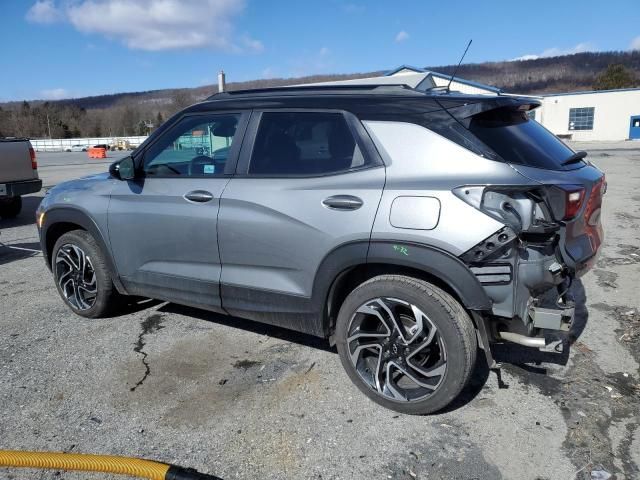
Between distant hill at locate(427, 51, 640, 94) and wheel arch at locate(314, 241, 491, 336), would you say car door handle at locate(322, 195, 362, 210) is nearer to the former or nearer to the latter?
wheel arch at locate(314, 241, 491, 336)

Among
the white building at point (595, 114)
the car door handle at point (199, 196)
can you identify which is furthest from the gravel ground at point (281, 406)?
the white building at point (595, 114)

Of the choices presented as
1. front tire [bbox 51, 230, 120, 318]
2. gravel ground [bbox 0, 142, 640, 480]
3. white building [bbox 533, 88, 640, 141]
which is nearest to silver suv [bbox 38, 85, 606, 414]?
gravel ground [bbox 0, 142, 640, 480]

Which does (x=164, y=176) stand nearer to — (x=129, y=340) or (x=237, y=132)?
(x=237, y=132)

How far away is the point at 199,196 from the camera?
3.54m

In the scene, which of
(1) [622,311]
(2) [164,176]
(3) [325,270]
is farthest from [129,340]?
(1) [622,311]

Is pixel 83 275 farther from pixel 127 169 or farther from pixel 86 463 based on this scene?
pixel 86 463

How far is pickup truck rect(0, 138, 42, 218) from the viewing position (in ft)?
28.6

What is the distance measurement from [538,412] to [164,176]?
2909 mm

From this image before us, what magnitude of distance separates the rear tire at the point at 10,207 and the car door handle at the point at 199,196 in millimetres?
7787

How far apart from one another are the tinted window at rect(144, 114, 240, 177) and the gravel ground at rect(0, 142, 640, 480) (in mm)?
1330

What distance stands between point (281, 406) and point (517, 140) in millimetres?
2058

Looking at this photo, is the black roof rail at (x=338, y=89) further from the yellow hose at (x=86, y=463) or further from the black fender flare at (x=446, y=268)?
the yellow hose at (x=86, y=463)

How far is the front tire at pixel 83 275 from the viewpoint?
4.27 metres

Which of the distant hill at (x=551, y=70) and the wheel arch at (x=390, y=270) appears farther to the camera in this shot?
the distant hill at (x=551, y=70)
